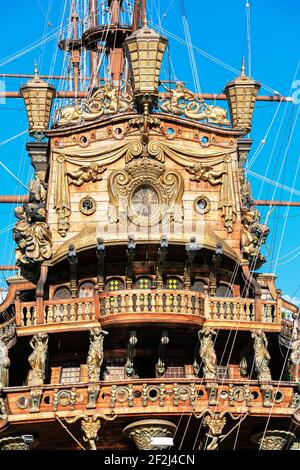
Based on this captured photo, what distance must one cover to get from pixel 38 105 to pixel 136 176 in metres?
7.14

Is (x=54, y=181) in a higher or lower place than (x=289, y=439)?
higher

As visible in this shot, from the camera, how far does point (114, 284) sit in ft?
280

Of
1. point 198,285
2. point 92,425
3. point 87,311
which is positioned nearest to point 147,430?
point 92,425

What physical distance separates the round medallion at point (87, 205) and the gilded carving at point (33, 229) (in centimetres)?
174

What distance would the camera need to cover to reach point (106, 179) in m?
84.9

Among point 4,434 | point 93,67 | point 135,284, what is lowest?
point 4,434

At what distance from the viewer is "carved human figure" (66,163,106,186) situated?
84.7m

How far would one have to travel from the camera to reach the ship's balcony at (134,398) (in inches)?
3147

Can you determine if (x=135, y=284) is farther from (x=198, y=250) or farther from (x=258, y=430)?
(x=258, y=430)

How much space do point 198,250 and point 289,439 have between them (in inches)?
372

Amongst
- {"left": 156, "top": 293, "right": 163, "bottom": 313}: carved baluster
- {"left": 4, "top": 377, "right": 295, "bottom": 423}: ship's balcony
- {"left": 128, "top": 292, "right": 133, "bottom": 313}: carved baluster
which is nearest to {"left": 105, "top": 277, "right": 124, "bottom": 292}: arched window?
{"left": 128, "top": 292, "right": 133, "bottom": 313}: carved baluster

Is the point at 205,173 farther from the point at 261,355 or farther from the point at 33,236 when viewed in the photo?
the point at 261,355

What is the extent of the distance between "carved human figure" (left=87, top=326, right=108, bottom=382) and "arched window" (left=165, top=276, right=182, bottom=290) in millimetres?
5027

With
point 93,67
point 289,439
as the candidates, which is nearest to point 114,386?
point 289,439
